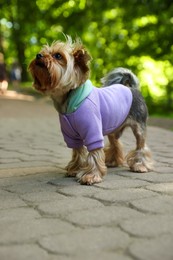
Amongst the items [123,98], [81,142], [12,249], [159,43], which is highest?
[159,43]

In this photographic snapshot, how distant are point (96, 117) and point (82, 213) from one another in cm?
143

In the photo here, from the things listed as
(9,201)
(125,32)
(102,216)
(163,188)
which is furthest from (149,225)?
(125,32)

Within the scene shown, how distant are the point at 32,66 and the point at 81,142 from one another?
1.00 m

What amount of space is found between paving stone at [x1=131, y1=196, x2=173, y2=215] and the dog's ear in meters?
1.54

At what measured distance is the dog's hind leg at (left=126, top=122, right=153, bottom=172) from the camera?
5449mm

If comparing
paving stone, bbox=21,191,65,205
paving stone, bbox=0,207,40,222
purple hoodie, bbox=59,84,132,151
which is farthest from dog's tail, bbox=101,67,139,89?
paving stone, bbox=0,207,40,222

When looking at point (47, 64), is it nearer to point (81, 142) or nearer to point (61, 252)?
point (81, 142)

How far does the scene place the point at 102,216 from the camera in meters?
3.51

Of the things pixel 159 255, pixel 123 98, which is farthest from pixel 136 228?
pixel 123 98

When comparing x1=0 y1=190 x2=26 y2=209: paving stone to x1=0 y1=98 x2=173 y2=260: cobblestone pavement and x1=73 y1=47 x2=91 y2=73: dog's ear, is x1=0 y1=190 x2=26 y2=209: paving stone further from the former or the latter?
x1=73 y1=47 x2=91 y2=73: dog's ear

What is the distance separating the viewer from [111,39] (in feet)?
61.8

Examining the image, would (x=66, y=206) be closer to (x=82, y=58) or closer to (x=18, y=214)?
(x=18, y=214)

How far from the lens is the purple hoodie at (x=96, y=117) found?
15.6ft

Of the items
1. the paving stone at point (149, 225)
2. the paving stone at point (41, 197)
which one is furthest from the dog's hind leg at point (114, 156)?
the paving stone at point (149, 225)
